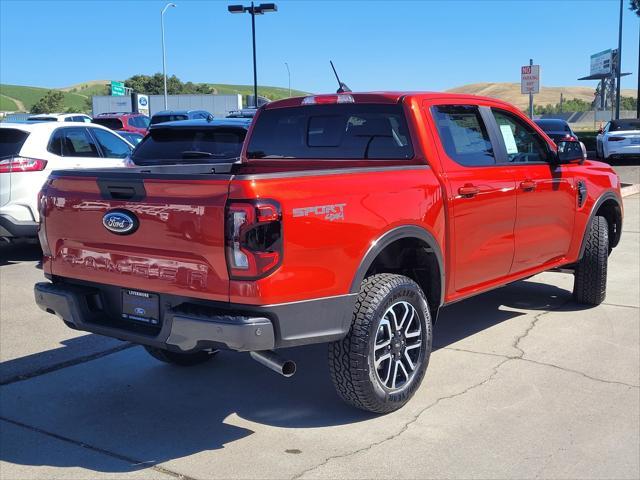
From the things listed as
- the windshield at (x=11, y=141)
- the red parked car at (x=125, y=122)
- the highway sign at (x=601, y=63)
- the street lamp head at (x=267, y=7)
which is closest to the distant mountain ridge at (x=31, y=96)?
the highway sign at (x=601, y=63)

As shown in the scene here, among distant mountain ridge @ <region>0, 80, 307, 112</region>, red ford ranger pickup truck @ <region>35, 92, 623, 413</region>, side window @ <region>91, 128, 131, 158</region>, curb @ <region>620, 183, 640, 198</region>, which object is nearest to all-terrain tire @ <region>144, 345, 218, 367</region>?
red ford ranger pickup truck @ <region>35, 92, 623, 413</region>

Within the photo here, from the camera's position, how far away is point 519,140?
18.4 feet

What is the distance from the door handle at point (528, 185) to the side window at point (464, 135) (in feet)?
1.07

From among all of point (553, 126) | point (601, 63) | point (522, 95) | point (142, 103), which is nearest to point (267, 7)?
point (553, 126)

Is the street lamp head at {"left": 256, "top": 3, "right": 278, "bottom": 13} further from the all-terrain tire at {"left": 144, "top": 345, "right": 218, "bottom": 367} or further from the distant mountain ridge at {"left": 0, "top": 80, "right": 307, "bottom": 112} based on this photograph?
the distant mountain ridge at {"left": 0, "top": 80, "right": 307, "bottom": 112}

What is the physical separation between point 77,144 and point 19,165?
1203 mm

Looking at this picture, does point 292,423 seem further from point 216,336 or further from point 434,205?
point 434,205

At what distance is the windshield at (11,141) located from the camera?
8672 millimetres

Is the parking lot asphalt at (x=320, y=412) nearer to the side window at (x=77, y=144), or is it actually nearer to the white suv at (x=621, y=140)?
the side window at (x=77, y=144)

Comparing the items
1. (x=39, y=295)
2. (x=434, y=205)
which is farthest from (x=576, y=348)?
(x=39, y=295)

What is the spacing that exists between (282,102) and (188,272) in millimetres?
2242

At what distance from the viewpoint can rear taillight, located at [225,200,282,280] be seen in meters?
3.38

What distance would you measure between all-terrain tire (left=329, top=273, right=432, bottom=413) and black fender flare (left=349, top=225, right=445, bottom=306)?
0.43 feet

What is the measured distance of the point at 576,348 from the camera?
548 centimetres
